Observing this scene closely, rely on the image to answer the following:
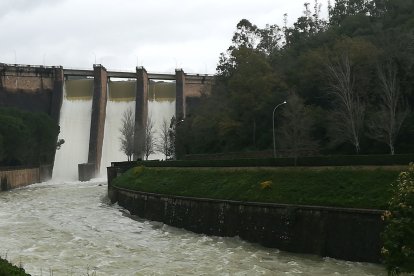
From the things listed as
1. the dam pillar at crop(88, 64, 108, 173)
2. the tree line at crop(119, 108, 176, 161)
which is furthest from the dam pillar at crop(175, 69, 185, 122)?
the dam pillar at crop(88, 64, 108, 173)

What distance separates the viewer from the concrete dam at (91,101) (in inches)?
3024

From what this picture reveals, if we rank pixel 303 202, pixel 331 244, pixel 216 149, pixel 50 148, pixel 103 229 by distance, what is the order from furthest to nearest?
1. pixel 50 148
2. pixel 216 149
3. pixel 103 229
4. pixel 303 202
5. pixel 331 244

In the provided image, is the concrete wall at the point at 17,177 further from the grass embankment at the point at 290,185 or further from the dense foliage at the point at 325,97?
the grass embankment at the point at 290,185

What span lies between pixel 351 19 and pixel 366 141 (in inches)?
1004

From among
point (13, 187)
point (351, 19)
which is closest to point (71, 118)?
point (13, 187)

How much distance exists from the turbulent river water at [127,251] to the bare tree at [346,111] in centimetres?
1613

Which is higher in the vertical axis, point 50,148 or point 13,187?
point 50,148

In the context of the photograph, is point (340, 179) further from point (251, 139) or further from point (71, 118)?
point (71, 118)

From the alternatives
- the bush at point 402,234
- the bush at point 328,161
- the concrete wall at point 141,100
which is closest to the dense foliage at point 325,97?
the bush at point 328,161

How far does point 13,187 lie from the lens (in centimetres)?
6000

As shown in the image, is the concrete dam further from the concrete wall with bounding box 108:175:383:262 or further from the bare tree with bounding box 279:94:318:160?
the concrete wall with bounding box 108:175:383:262

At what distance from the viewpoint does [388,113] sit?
1459 inches

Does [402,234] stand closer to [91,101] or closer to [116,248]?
[116,248]

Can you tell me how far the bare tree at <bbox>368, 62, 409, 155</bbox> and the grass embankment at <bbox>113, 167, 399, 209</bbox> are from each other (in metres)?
10.6
